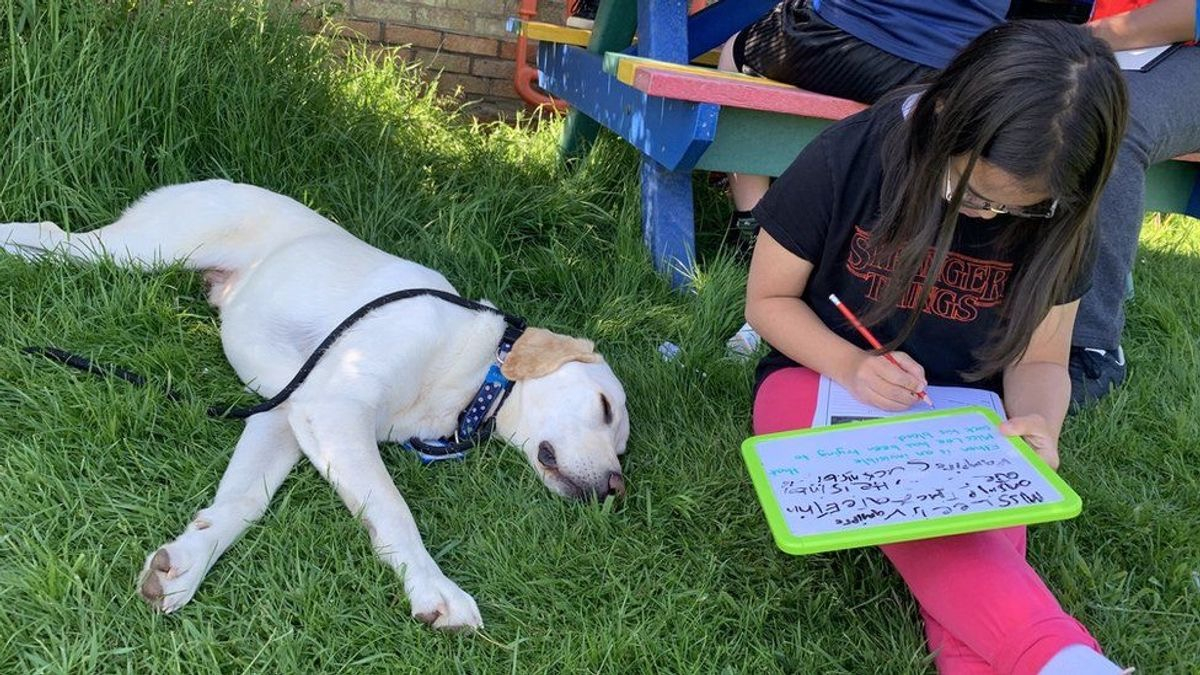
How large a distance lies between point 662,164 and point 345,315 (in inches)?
48.5

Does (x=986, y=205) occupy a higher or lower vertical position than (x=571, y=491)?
higher

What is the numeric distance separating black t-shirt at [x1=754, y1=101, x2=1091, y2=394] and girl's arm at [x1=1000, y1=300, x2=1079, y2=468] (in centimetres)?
8

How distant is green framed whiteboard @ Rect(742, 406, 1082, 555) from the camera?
5.69ft

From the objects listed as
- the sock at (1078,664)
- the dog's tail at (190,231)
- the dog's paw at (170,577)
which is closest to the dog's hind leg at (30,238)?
the dog's tail at (190,231)

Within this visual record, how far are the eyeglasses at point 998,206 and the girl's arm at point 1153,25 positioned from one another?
4.16ft

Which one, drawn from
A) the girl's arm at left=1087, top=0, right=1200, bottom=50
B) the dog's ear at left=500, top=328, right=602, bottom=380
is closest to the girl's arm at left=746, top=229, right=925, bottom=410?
the dog's ear at left=500, top=328, right=602, bottom=380

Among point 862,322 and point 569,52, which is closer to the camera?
point 862,322

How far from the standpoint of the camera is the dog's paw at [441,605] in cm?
189

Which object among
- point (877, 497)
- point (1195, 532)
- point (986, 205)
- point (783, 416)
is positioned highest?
point (986, 205)

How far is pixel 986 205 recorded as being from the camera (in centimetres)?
197

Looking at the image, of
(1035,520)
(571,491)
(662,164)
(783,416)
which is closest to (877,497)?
(1035,520)

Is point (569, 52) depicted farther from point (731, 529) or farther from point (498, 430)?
point (731, 529)

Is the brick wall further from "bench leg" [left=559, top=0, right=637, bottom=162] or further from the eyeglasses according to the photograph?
the eyeglasses

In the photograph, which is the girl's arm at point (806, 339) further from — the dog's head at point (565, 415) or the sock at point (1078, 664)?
the sock at point (1078, 664)
